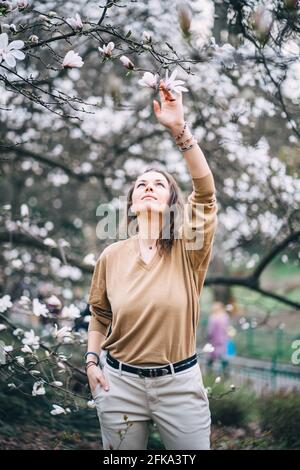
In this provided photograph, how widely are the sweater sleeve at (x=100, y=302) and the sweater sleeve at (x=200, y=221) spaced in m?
0.43

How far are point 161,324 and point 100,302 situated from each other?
431 mm

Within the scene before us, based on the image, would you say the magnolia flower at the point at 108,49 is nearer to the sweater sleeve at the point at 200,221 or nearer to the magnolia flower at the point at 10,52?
the magnolia flower at the point at 10,52

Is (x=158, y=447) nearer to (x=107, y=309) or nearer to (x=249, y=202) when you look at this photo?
(x=107, y=309)

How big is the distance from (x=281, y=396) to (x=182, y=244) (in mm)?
3597

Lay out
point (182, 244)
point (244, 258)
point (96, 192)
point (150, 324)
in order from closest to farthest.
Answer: point (150, 324), point (182, 244), point (244, 258), point (96, 192)

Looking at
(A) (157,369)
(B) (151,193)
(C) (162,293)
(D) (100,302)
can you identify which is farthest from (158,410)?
(B) (151,193)

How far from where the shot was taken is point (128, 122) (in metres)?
7.22

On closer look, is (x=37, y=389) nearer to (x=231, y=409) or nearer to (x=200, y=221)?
(x=200, y=221)

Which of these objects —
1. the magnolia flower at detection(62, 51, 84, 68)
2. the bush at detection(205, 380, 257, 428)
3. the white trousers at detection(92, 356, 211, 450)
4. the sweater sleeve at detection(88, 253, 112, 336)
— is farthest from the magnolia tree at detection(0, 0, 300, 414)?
the bush at detection(205, 380, 257, 428)

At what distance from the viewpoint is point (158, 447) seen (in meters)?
4.73

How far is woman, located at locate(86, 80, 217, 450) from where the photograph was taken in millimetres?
2463

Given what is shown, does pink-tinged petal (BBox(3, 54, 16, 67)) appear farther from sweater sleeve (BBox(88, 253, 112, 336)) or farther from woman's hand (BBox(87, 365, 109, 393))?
woman's hand (BBox(87, 365, 109, 393))

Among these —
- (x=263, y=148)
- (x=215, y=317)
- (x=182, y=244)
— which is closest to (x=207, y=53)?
(x=263, y=148)

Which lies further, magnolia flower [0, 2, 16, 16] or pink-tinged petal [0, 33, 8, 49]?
magnolia flower [0, 2, 16, 16]
